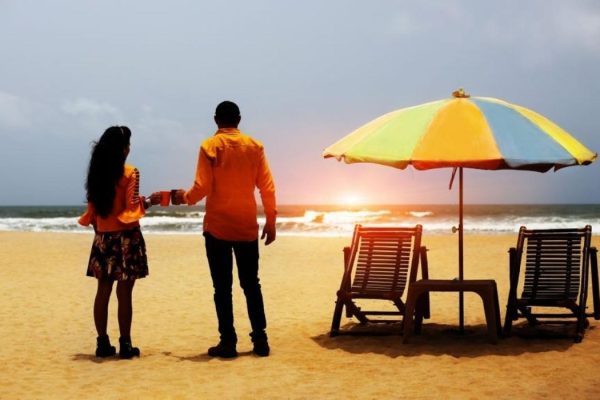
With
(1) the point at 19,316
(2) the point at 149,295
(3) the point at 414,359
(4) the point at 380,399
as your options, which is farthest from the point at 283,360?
(2) the point at 149,295

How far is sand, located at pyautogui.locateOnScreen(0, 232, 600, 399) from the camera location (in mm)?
5535

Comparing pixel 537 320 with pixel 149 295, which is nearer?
pixel 537 320

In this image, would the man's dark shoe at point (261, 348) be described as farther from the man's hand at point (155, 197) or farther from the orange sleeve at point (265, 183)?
the man's hand at point (155, 197)

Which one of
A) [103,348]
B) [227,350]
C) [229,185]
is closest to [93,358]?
[103,348]

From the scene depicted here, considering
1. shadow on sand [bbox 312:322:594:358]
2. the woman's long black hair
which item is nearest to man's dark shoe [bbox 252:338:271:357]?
shadow on sand [bbox 312:322:594:358]

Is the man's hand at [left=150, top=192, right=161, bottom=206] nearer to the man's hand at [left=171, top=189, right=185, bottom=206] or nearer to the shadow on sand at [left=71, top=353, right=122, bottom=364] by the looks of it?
the man's hand at [left=171, top=189, right=185, bottom=206]

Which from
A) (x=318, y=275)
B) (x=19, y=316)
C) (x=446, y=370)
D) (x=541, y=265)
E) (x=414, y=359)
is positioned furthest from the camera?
(x=318, y=275)

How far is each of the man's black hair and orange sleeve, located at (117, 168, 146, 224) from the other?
2.53 feet

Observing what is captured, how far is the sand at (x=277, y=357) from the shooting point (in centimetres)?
554

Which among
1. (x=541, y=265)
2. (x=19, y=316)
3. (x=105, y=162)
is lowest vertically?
(x=19, y=316)

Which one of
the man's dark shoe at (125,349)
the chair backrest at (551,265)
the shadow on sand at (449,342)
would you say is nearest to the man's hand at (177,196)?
the man's dark shoe at (125,349)

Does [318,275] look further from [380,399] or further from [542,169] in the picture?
[380,399]

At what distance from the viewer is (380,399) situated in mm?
5234

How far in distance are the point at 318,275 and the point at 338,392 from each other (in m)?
8.33
